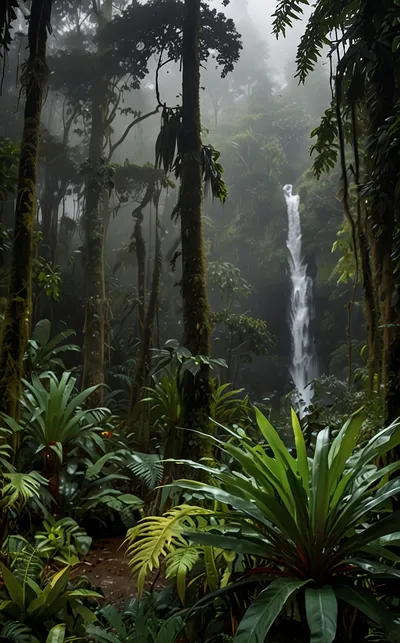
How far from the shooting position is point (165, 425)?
481 cm

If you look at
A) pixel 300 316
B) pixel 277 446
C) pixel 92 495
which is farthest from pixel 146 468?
pixel 300 316

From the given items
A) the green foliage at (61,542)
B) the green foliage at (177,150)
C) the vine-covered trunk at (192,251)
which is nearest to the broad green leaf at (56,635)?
the green foliage at (61,542)

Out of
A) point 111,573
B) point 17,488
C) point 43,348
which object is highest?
point 43,348

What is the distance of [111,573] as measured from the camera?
2.94 metres

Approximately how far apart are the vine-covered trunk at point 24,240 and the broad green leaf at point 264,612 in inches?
101

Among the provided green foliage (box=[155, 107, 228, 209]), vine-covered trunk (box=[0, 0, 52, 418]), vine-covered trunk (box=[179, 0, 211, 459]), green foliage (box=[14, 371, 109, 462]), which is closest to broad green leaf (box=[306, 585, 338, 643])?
vine-covered trunk (box=[179, 0, 211, 459])

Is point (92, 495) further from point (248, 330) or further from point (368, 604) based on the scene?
point (248, 330)

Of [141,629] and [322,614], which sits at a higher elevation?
[322,614]

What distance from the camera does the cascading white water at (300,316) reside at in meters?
15.8

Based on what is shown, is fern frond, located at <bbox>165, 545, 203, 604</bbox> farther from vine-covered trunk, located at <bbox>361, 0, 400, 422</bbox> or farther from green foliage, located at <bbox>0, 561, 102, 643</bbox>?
vine-covered trunk, located at <bbox>361, 0, 400, 422</bbox>

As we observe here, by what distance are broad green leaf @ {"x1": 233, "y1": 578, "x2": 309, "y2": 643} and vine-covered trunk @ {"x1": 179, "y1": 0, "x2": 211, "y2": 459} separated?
6.76 feet

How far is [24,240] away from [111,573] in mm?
2517

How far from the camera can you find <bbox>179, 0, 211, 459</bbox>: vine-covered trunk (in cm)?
362

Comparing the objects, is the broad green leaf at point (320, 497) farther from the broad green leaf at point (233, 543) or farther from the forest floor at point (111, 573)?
the forest floor at point (111, 573)
